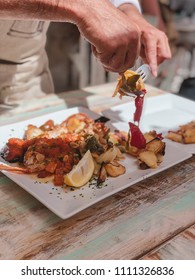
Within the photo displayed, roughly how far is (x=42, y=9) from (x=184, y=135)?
669mm

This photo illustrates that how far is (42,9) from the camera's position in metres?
1.08

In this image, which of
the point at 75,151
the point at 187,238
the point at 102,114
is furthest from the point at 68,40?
the point at 187,238

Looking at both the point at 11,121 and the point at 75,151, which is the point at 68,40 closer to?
the point at 11,121

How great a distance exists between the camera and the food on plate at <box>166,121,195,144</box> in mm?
1396

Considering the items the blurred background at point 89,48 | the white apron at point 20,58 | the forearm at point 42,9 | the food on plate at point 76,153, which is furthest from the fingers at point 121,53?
the blurred background at point 89,48

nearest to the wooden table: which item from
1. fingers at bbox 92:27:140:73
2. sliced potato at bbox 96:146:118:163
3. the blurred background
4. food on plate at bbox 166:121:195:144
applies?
sliced potato at bbox 96:146:118:163

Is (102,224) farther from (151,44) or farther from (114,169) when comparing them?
(151,44)

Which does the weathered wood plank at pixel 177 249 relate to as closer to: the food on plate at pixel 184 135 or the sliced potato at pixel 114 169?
the sliced potato at pixel 114 169

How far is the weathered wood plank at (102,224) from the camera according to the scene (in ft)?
2.93

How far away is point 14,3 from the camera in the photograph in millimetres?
1067

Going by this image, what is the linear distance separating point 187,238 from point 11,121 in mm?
904

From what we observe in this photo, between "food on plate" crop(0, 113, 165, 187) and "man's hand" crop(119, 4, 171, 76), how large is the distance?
1.06ft

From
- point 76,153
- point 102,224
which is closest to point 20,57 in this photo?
point 76,153

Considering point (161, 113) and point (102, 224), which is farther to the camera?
point (161, 113)
